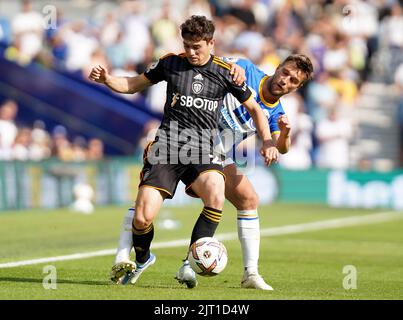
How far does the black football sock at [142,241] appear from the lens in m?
9.73

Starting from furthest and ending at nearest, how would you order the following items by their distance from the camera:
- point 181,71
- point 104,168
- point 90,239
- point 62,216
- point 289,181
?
point 289,181
point 104,168
point 62,216
point 90,239
point 181,71

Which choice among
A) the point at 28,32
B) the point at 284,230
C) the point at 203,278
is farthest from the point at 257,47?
the point at 203,278

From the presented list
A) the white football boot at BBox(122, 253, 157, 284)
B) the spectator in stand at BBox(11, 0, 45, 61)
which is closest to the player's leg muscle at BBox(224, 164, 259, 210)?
the white football boot at BBox(122, 253, 157, 284)

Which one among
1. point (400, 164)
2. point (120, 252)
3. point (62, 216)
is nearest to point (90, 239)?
point (62, 216)

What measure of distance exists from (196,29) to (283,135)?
1.38 meters

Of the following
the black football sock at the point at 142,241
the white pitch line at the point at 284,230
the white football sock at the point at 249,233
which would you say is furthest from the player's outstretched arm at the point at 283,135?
the white pitch line at the point at 284,230

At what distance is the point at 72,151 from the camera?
2286cm

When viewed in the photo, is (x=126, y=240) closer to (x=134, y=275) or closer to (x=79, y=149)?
(x=134, y=275)

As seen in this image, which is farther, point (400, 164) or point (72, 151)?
point (400, 164)

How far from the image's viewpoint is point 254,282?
978 centimetres

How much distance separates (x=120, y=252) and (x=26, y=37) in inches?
580

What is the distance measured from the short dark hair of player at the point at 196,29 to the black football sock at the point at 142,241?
5.64 feet

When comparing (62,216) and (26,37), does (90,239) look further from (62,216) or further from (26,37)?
(26,37)
